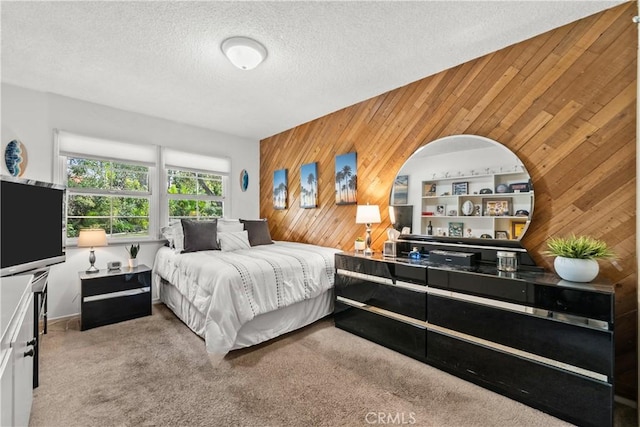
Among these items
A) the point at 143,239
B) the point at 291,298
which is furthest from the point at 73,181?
the point at 291,298

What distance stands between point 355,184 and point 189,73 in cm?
213

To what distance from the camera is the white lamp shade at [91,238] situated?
10.00 feet

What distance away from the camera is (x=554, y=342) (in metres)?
1.68

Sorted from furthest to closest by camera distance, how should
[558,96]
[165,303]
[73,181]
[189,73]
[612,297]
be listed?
[165,303], [73,181], [189,73], [558,96], [612,297]

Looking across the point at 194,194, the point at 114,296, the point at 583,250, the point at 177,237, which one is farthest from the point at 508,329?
the point at 194,194

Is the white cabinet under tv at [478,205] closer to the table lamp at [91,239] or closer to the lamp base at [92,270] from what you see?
the table lamp at [91,239]

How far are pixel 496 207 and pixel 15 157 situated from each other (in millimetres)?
4745

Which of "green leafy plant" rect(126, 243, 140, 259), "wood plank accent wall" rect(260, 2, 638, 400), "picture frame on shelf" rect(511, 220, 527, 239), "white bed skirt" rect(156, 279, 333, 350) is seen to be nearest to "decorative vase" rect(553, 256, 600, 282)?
"wood plank accent wall" rect(260, 2, 638, 400)

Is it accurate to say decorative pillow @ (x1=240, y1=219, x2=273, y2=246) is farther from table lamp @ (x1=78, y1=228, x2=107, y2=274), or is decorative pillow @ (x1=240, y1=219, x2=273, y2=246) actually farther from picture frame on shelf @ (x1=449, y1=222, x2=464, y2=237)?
picture frame on shelf @ (x1=449, y1=222, x2=464, y2=237)

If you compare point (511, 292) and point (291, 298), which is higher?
point (511, 292)

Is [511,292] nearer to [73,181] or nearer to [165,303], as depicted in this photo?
[165,303]

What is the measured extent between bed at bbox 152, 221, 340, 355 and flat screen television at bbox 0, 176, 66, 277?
3.50 feet

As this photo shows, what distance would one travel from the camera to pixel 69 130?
10.8 feet

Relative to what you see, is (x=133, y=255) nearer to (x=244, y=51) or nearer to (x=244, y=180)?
(x=244, y=180)
